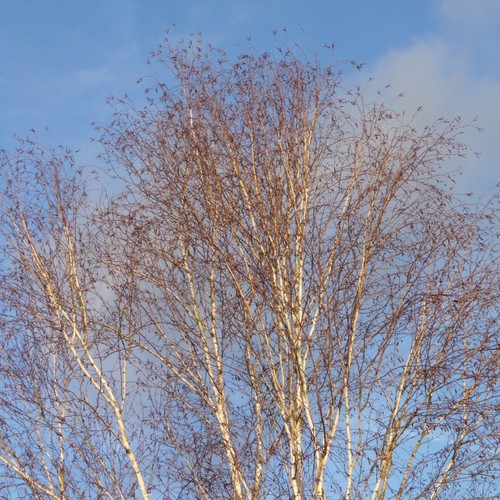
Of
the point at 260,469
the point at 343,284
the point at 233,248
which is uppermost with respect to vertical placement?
the point at 233,248

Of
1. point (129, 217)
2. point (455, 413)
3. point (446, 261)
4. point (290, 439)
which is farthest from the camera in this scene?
point (129, 217)

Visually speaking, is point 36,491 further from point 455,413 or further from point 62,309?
point 455,413

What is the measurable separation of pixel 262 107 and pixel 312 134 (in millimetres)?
540

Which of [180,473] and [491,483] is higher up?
[180,473]

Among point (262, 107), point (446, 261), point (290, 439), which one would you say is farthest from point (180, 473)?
point (262, 107)

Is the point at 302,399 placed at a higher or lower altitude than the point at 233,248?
lower

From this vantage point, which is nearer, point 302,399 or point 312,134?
point 302,399

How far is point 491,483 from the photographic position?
15.7ft

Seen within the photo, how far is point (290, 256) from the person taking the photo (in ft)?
14.6

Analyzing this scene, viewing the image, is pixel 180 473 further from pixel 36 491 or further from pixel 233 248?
pixel 233 248

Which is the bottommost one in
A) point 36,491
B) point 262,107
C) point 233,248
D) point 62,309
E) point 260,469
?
point 260,469

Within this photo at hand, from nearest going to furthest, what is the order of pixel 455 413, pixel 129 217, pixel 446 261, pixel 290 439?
1. pixel 290 439
2. pixel 455 413
3. pixel 446 261
4. pixel 129 217

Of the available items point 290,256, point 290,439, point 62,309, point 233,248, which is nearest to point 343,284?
point 290,256

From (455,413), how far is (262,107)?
3.23m
